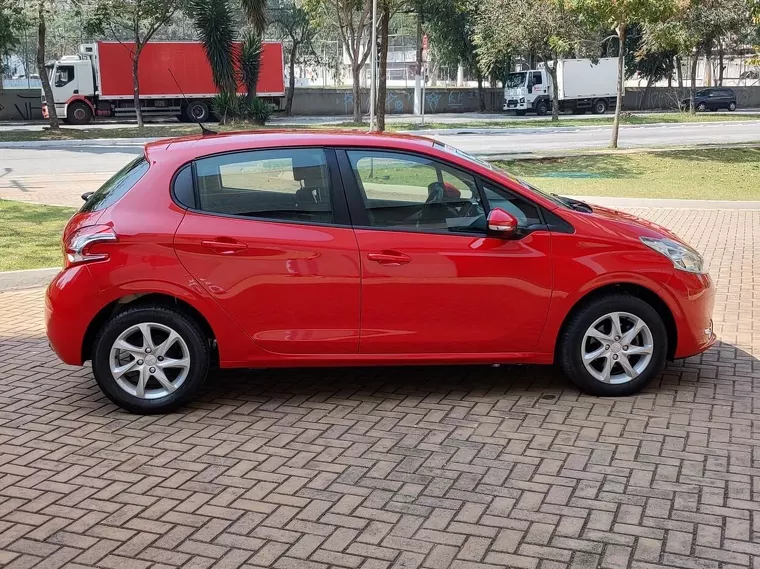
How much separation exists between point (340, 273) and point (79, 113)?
38.7m

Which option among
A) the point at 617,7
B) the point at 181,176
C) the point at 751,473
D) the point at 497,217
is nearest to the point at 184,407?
the point at 181,176

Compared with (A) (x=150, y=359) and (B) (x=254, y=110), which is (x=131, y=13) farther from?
(A) (x=150, y=359)

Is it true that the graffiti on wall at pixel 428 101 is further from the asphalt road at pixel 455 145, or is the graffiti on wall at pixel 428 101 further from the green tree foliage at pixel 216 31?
the asphalt road at pixel 455 145

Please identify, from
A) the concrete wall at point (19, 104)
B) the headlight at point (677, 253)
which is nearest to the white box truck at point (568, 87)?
the concrete wall at point (19, 104)

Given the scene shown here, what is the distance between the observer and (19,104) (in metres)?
45.1

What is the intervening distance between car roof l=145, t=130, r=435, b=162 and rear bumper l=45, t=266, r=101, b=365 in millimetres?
880

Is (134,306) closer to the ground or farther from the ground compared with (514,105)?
closer to the ground

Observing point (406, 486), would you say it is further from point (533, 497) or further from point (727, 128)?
point (727, 128)

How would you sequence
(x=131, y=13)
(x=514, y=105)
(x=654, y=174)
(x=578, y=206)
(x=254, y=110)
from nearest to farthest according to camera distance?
(x=578, y=206) → (x=654, y=174) → (x=131, y=13) → (x=254, y=110) → (x=514, y=105)

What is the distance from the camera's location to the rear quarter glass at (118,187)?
562cm

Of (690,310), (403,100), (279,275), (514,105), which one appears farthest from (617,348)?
(403,100)

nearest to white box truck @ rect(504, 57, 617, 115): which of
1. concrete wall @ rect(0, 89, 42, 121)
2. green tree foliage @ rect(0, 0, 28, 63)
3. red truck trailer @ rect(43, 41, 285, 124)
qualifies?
red truck trailer @ rect(43, 41, 285, 124)

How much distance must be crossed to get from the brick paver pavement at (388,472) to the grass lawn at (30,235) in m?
3.82

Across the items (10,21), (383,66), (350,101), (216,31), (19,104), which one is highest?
(10,21)
